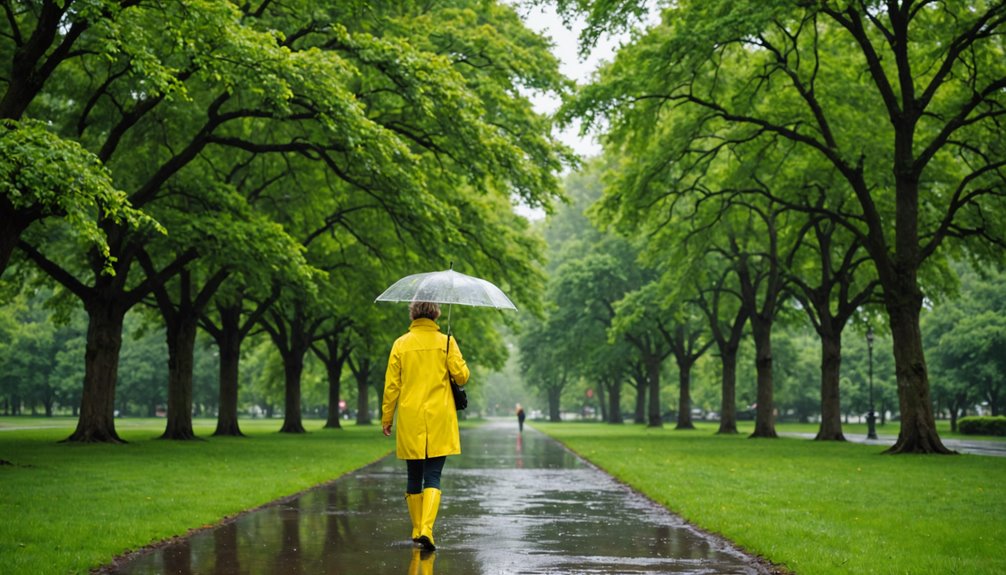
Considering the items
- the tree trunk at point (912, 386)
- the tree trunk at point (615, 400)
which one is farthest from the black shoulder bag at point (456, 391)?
the tree trunk at point (615, 400)

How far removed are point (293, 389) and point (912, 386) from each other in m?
25.8

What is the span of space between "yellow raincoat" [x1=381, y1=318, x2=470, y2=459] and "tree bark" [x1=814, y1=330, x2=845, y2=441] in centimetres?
2585

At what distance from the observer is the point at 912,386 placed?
70.0ft

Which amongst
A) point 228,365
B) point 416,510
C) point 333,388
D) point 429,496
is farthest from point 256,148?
point 333,388

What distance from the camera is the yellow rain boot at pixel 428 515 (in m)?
7.71

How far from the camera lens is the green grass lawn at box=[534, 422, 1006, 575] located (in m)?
7.45

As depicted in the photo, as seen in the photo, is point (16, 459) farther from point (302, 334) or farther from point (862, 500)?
point (302, 334)

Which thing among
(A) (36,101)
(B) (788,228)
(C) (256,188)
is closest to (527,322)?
(B) (788,228)

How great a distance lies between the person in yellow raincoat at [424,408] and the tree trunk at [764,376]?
27532 millimetres

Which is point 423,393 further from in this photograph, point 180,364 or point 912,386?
point 180,364

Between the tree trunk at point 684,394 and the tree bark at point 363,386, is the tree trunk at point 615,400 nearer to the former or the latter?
the tree trunk at point 684,394

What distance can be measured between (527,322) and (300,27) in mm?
44492

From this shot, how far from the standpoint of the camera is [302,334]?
39000 mm

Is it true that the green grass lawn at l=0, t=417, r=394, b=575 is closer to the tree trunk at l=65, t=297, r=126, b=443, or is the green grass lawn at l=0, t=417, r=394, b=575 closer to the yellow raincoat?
the tree trunk at l=65, t=297, r=126, b=443
